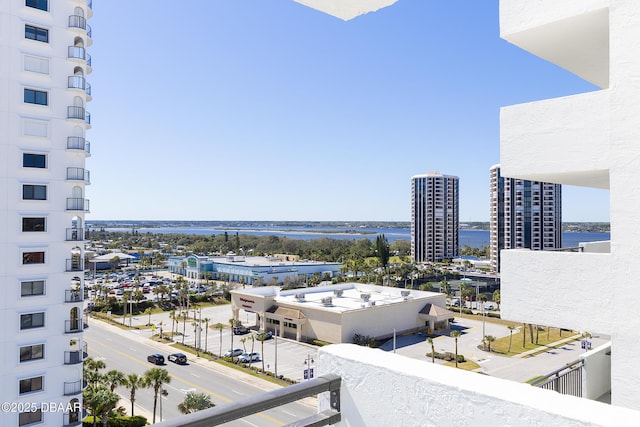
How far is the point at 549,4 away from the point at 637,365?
7.91 ft

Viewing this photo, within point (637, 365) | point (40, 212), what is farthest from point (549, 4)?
point (40, 212)

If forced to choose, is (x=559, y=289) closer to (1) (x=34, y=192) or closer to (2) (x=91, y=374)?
(1) (x=34, y=192)

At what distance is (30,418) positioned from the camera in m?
10.5

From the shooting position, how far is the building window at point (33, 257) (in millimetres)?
10398

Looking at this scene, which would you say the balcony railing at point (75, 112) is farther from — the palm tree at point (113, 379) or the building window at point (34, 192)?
the palm tree at point (113, 379)

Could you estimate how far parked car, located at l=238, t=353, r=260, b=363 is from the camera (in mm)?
23409

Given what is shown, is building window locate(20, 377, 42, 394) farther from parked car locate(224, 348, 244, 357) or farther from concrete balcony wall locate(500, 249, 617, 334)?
parked car locate(224, 348, 244, 357)

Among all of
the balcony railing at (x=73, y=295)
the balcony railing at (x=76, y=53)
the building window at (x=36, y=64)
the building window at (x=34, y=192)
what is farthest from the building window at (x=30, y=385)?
the balcony railing at (x=76, y=53)

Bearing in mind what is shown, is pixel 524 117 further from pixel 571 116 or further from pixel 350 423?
pixel 350 423

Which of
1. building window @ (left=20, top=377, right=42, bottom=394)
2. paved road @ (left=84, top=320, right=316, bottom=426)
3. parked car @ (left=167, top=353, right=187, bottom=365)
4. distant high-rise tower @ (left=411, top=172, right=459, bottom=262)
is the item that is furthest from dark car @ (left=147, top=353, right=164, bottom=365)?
distant high-rise tower @ (left=411, top=172, right=459, bottom=262)

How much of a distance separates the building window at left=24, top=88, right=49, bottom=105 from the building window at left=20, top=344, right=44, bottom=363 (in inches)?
225

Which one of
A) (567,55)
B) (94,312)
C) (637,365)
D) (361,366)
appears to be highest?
(567,55)

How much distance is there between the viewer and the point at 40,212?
10.6 m

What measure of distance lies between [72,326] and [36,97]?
222 inches
